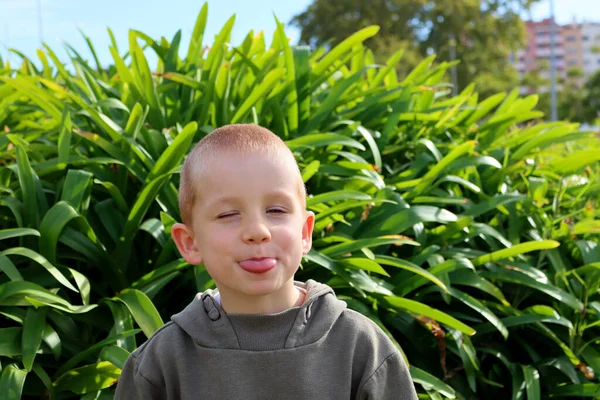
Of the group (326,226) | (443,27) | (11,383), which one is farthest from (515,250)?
(443,27)

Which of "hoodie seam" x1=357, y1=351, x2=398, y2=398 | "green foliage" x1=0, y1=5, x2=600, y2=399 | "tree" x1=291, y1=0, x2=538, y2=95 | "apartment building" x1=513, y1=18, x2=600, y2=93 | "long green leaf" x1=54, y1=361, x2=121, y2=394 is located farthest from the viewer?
"apartment building" x1=513, y1=18, x2=600, y2=93

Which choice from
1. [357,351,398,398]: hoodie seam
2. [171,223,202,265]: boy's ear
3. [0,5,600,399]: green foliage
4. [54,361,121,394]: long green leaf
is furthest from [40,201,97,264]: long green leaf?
[357,351,398,398]: hoodie seam

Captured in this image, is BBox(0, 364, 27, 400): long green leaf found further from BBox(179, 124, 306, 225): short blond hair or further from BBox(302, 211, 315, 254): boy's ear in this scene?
BBox(302, 211, 315, 254): boy's ear

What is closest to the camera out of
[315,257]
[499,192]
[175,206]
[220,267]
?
[220,267]

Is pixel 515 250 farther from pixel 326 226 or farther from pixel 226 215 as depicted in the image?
pixel 226 215

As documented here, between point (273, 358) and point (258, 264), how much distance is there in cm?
19

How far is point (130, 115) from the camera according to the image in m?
2.85

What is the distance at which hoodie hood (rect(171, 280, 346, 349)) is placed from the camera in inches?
63.7

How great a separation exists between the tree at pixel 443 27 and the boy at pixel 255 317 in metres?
31.6

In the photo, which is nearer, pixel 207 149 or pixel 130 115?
pixel 207 149

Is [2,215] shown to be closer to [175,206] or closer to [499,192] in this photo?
[175,206]

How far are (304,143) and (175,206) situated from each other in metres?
0.53

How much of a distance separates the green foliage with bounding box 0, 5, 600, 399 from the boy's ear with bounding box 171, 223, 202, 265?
1.91 feet

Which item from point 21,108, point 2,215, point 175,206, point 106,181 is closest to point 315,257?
point 175,206
